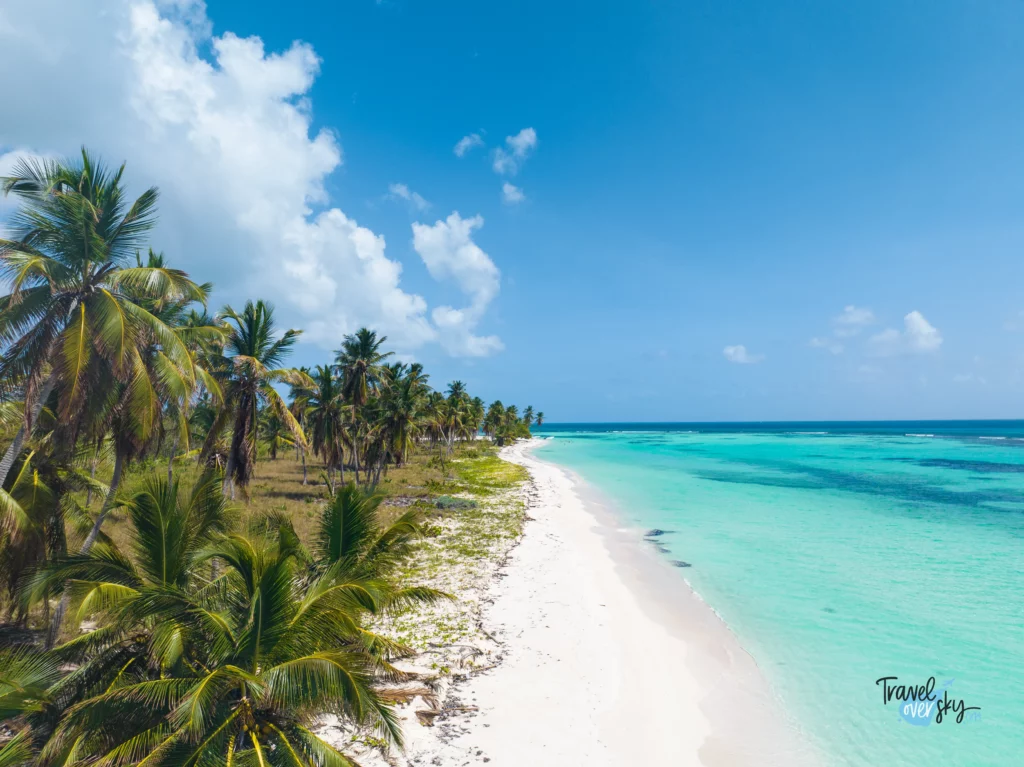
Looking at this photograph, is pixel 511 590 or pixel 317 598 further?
pixel 511 590

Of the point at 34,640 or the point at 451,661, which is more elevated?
the point at 34,640

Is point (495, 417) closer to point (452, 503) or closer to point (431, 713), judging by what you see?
point (452, 503)

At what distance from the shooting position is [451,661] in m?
10.6

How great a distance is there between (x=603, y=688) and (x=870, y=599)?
11.9 metres

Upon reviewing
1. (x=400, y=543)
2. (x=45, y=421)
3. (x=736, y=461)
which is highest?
(x=45, y=421)

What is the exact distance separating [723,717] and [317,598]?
8.56m

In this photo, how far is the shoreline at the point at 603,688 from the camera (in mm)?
8008

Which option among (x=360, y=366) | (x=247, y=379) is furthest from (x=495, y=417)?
(x=247, y=379)

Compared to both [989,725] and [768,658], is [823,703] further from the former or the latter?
[989,725]

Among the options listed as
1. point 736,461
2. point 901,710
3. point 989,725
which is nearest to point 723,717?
point 901,710

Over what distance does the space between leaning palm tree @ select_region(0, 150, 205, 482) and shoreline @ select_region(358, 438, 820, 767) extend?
316 inches

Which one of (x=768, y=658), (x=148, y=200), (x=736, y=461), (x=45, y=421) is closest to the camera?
(x=148, y=200)

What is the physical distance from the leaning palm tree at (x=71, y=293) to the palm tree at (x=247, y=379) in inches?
272

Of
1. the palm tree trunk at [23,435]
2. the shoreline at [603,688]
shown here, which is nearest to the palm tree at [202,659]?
the shoreline at [603,688]
